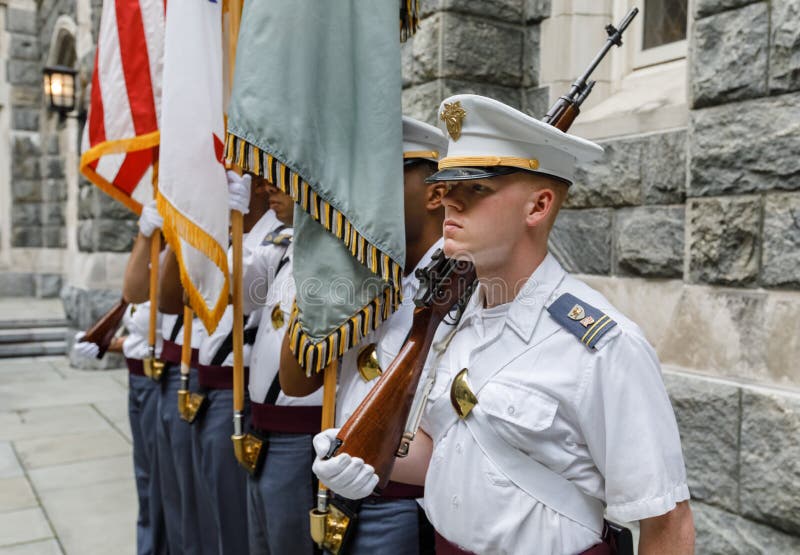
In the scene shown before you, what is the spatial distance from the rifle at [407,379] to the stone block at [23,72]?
1402 centimetres

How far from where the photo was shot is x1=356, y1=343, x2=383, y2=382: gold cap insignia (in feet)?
6.33

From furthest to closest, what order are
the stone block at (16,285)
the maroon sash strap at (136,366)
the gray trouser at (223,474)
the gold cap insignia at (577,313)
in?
the stone block at (16,285)
the maroon sash strap at (136,366)
the gray trouser at (223,474)
the gold cap insignia at (577,313)

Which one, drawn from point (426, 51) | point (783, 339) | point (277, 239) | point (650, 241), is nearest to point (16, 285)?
point (426, 51)

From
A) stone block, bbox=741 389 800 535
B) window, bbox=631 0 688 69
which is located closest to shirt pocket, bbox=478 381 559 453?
stone block, bbox=741 389 800 535

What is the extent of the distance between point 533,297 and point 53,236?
45.5 feet

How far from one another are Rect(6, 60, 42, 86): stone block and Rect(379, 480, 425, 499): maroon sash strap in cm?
1400

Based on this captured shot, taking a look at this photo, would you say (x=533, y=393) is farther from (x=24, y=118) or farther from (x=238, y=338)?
(x=24, y=118)

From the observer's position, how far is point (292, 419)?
2.35m

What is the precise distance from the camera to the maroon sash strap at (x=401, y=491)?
189cm

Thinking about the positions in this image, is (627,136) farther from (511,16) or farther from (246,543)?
(246,543)

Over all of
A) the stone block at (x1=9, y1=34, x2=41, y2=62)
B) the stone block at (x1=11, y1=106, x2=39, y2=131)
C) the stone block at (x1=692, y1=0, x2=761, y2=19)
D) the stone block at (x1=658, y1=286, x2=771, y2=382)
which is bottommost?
the stone block at (x1=658, y1=286, x2=771, y2=382)

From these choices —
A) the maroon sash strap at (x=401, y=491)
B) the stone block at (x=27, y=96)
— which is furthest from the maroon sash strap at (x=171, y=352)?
the stone block at (x=27, y=96)

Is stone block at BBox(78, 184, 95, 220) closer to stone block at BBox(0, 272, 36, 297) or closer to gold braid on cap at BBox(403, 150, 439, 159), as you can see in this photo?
stone block at BBox(0, 272, 36, 297)

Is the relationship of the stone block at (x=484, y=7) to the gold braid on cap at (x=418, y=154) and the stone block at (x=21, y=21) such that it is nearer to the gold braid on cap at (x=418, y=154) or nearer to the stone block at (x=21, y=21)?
the gold braid on cap at (x=418, y=154)
